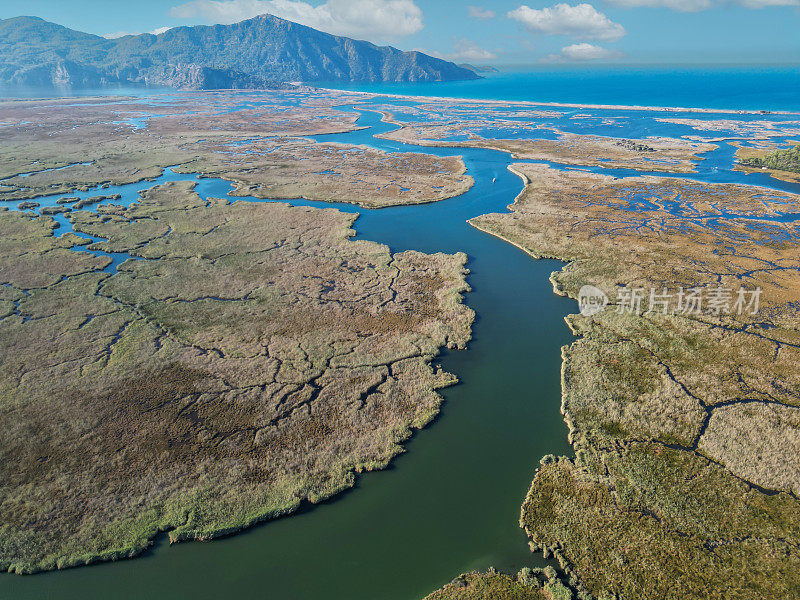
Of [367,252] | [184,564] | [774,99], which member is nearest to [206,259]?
[367,252]

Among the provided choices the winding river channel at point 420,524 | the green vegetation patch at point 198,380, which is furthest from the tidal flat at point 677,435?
the green vegetation patch at point 198,380

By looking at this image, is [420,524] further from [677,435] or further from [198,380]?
[198,380]

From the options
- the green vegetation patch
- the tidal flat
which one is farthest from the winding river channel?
the tidal flat

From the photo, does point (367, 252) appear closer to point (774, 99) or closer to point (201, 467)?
point (201, 467)

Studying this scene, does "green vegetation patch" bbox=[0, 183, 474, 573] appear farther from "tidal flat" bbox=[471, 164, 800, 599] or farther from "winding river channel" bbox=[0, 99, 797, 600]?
"tidal flat" bbox=[471, 164, 800, 599]

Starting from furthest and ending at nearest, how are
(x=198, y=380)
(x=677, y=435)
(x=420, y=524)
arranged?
(x=198, y=380), (x=677, y=435), (x=420, y=524)

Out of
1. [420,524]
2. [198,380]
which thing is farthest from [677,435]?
[198,380]

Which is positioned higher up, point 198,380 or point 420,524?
point 198,380

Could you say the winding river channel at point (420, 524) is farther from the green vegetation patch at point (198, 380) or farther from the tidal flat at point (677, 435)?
the tidal flat at point (677, 435)
